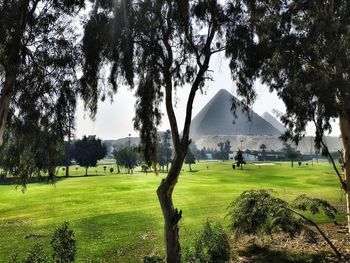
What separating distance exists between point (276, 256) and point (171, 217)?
5270mm

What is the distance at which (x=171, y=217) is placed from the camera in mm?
15625

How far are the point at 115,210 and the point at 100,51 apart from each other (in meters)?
22.8

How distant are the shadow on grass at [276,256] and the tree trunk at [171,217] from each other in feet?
12.0

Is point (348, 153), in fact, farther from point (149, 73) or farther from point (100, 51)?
point (100, 51)

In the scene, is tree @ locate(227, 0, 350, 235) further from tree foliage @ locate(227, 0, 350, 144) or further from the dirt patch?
the dirt patch

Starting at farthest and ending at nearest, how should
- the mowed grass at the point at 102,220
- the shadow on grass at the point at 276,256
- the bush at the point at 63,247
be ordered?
the mowed grass at the point at 102,220
the shadow on grass at the point at 276,256
the bush at the point at 63,247

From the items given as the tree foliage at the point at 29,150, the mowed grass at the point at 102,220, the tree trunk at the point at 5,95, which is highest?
the tree trunk at the point at 5,95

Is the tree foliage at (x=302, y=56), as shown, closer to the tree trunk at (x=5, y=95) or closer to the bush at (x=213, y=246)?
the bush at (x=213, y=246)

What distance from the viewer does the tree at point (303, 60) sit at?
53.4 feet

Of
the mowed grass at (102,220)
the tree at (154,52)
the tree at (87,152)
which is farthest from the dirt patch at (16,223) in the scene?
the tree at (87,152)

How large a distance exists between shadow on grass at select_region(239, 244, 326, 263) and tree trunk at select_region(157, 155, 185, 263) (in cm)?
366

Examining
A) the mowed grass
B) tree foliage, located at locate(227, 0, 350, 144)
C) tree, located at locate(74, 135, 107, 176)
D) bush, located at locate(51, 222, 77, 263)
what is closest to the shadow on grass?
the mowed grass

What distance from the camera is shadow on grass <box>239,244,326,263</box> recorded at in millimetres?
16375

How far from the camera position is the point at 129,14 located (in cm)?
1454
